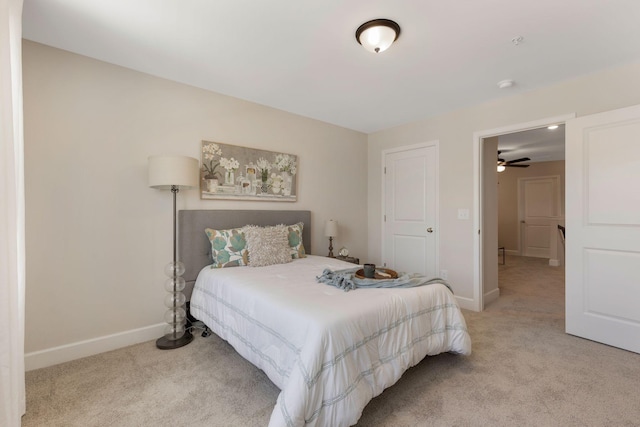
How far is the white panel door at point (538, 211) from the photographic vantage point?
681 centimetres

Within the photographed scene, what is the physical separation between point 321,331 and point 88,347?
215 cm

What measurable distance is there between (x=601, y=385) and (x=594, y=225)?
53.3 inches

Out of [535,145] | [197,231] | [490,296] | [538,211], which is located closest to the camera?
[197,231]

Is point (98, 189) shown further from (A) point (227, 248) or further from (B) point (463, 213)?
(B) point (463, 213)

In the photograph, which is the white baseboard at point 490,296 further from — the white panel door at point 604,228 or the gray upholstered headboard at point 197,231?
the gray upholstered headboard at point 197,231

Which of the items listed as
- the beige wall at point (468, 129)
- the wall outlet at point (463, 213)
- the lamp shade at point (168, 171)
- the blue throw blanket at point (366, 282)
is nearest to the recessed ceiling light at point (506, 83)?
the beige wall at point (468, 129)

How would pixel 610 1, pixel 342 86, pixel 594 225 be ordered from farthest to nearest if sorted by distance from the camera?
1. pixel 342 86
2. pixel 594 225
3. pixel 610 1

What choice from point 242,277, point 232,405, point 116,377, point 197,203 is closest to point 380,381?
point 232,405

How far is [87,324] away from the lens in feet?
7.75

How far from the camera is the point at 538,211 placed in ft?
23.1

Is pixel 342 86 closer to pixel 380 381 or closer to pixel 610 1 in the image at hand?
pixel 610 1

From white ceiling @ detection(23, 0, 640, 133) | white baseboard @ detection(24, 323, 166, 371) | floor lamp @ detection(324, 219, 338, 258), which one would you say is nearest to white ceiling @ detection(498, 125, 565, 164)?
white ceiling @ detection(23, 0, 640, 133)

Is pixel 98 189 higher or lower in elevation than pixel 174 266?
higher

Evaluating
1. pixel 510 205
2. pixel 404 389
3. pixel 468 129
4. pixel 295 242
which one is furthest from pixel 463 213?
pixel 510 205
